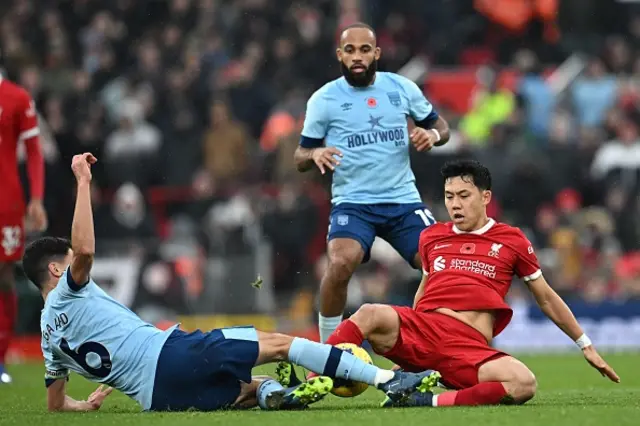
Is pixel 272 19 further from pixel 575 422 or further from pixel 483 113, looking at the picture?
pixel 575 422

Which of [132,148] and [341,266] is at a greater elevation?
[341,266]

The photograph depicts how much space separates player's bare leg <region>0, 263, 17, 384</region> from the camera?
12.1 m

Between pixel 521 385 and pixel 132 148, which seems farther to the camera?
pixel 132 148

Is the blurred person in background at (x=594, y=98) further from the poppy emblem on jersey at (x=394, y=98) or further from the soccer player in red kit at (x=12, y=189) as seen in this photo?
the soccer player in red kit at (x=12, y=189)

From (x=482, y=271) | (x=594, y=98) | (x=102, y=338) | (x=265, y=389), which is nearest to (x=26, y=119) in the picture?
(x=102, y=338)

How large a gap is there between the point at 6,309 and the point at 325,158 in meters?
3.65

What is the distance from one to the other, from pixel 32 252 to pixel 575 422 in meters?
Result: 3.47

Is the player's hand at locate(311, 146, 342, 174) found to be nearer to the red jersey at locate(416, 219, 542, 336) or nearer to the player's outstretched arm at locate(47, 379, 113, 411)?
the red jersey at locate(416, 219, 542, 336)

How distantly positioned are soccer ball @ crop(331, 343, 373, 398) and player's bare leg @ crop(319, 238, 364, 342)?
1968 mm

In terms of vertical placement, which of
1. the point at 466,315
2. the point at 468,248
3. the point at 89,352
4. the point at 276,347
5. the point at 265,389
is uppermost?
the point at 468,248

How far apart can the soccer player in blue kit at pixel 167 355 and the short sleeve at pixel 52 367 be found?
0.13ft

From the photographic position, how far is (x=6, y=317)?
39.8 feet

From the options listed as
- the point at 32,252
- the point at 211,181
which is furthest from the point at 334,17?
the point at 32,252

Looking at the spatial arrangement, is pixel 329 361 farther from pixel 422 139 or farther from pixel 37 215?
pixel 37 215
